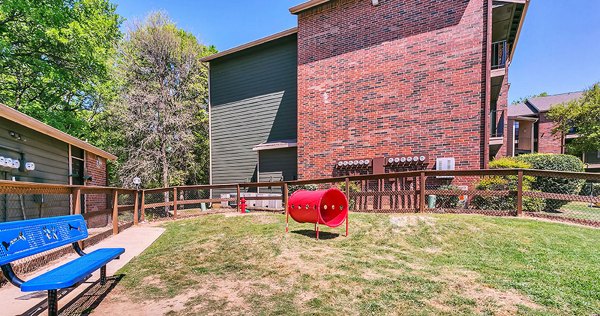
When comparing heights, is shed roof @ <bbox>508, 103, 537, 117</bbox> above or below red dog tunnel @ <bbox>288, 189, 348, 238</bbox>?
above

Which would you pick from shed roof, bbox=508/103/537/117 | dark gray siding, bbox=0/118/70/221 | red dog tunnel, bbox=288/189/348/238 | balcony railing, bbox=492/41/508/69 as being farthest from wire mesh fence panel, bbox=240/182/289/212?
shed roof, bbox=508/103/537/117

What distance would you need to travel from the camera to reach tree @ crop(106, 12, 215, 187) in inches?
733

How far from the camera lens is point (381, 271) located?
4070mm

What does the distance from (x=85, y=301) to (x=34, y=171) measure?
25.0 ft

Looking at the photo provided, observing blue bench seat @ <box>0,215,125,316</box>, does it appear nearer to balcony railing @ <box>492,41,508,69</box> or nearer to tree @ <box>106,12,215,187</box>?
balcony railing @ <box>492,41,508,69</box>

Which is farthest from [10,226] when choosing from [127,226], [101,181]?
[101,181]

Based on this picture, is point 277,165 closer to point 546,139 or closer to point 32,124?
point 32,124

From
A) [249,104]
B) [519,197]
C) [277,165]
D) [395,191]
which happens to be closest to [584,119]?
[519,197]

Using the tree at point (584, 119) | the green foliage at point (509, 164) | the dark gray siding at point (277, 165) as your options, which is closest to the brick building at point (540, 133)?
the tree at point (584, 119)

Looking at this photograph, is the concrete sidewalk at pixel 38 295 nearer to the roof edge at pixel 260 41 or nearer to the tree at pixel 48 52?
the tree at pixel 48 52

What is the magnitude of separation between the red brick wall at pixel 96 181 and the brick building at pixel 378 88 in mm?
6623

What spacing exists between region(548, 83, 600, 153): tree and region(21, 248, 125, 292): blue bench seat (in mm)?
31200

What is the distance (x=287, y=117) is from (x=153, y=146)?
9.90m

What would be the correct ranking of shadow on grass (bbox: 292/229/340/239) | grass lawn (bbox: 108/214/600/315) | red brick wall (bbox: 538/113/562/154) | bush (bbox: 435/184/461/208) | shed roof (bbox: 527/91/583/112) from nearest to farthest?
grass lawn (bbox: 108/214/600/315)
shadow on grass (bbox: 292/229/340/239)
bush (bbox: 435/184/461/208)
red brick wall (bbox: 538/113/562/154)
shed roof (bbox: 527/91/583/112)
